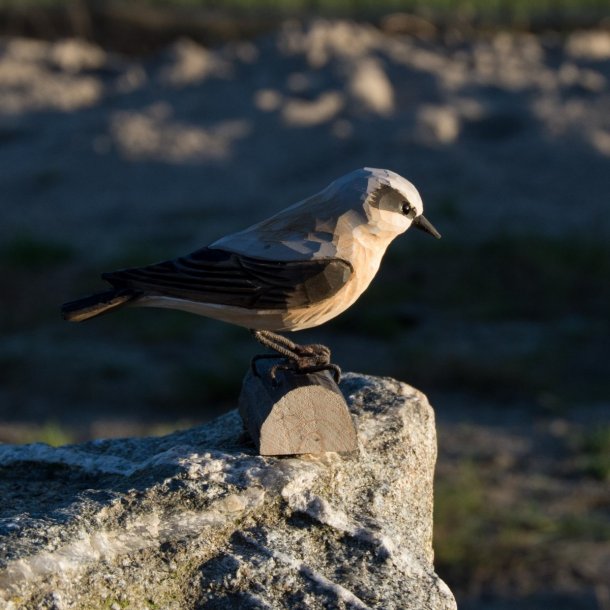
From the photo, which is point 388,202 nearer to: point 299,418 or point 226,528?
point 299,418

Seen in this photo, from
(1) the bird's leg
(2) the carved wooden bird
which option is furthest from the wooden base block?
(2) the carved wooden bird

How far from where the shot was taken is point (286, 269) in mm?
2994

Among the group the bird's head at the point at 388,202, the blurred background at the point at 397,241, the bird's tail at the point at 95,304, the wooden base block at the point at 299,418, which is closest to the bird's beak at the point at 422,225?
the bird's head at the point at 388,202

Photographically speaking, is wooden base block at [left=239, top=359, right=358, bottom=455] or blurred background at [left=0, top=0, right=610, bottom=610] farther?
blurred background at [left=0, top=0, right=610, bottom=610]

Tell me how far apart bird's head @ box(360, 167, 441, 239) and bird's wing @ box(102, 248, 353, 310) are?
166 mm

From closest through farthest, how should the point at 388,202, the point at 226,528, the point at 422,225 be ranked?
the point at 226,528
the point at 388,202
the point at 422,225

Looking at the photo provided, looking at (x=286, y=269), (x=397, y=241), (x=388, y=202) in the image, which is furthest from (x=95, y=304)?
(x=397, y=241)

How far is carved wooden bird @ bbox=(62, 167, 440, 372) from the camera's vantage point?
2994 mm

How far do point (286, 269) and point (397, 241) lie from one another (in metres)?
6.53

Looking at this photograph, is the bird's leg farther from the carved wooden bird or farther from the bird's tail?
the bird's tail

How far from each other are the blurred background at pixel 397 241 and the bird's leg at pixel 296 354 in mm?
2402

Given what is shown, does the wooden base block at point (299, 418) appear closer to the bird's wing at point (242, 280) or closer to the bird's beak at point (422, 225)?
the bird's wing at point (242, 280)

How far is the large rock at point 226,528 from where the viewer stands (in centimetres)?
252

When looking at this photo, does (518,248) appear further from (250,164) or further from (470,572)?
(470,572)
